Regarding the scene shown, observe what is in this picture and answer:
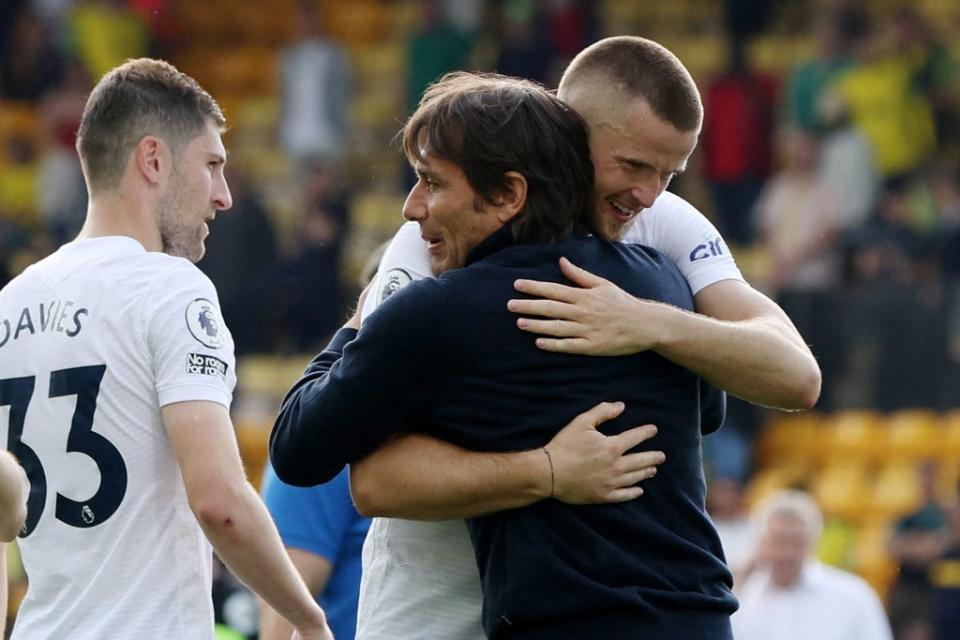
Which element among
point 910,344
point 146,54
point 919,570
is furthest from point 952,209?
point 146,54

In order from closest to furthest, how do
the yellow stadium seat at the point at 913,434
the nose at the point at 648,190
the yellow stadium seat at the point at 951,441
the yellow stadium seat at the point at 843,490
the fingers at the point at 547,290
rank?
1. the fingers at the point at 547,290
2. the nose at the point at 648,190
3. the yellow stadium seat at the point at 951,441
4. the yellow stadium seat at the point at 913,434
5. the yellow stadium seat at the point at 843,490

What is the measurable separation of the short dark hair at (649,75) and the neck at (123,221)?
1.01m

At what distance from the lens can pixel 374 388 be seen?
10.5ft

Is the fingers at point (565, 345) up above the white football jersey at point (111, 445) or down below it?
above

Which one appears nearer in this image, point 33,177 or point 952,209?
point 952,209

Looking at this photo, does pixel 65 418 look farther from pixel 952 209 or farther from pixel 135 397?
pixel 952 209

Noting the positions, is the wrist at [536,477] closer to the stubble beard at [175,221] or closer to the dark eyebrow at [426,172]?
the dark eyebrow at [426,172]

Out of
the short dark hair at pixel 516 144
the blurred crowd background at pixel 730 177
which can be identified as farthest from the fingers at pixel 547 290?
the blurred crowd background at pixel 730 177

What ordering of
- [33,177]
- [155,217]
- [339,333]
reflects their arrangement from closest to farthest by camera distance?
Answer: [339,333] < [155,217] < [33,177]

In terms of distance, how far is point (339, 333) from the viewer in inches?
140

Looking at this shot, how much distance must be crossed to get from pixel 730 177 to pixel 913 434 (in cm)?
276

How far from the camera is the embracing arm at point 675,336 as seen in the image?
329 cm

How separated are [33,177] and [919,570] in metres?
9.73

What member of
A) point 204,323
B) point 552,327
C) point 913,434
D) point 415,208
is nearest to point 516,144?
point 415,208
